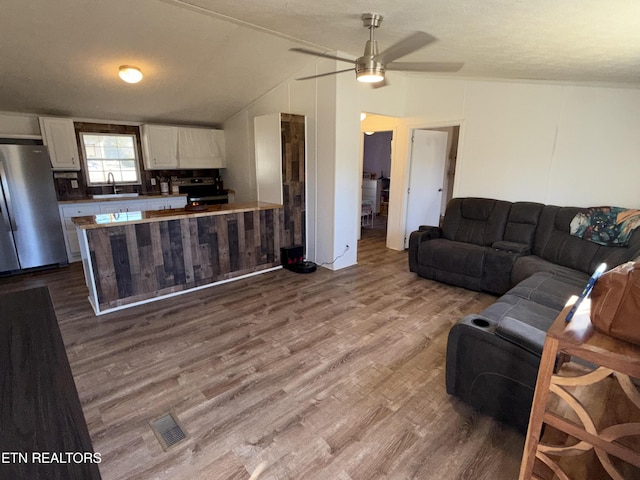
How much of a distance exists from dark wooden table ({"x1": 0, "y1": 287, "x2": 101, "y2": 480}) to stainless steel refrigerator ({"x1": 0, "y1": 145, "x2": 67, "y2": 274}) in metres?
3.97

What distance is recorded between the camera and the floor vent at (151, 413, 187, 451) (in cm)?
179

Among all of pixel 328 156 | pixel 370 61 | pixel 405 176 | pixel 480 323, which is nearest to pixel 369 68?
pixel 370 61

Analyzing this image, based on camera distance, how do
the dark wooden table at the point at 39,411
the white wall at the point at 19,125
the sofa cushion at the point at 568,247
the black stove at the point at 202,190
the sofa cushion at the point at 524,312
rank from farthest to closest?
the black stove at the point at 202,190
the white wall at the point at 19,125
the sofa cushion at the point at 568,247
the sofa cushion at the point at 524,312
the dark wooden table at the point at 39,411

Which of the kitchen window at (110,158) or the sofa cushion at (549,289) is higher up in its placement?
the kitchen window at (110,158)

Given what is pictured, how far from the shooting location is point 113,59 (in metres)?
3.53

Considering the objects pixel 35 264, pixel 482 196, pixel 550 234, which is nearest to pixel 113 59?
pixel 35 264

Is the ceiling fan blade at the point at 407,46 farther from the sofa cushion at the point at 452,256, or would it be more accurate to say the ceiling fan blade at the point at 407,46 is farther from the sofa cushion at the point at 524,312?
the sofa cushion at the point at 452,256

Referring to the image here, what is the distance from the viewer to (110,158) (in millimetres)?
5398

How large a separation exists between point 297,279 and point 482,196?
108 inches

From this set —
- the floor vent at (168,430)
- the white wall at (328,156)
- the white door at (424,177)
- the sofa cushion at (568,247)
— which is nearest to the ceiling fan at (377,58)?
the white wall at (328,156)

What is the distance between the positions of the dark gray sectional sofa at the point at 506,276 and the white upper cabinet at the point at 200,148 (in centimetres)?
401

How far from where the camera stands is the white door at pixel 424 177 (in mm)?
5098

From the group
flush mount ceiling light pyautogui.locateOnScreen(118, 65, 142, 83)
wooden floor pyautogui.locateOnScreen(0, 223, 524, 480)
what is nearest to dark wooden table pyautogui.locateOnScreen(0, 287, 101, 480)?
wooden floor pyautogui.locateOnScreen(0, 223, 524, 480)

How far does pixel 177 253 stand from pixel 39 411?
298 cm
